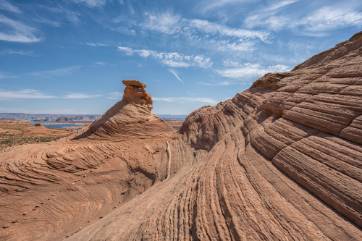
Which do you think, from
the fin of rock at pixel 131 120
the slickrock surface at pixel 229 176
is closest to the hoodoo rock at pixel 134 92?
the fin of rock at pixel 131 120

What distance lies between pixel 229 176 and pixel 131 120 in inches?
624

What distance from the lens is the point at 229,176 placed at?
27.4ft

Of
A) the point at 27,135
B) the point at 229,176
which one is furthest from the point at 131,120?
the point at 27,135

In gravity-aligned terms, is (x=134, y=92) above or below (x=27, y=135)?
above

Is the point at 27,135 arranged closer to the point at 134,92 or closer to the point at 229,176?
the point at 134,92

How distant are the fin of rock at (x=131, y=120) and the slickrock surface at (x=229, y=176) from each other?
6.38 feet

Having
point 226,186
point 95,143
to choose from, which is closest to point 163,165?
point 95,143

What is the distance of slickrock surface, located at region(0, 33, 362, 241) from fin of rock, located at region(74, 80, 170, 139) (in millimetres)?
1944

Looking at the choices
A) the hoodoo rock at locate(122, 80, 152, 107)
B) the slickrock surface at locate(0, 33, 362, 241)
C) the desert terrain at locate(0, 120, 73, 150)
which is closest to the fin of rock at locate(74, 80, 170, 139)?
the hoodoo rock at locate(122, 80, 152, 107)

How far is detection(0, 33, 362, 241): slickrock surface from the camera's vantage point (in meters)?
6.08

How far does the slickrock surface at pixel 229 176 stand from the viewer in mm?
6078

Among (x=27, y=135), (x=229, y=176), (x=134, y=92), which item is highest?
(x=134, y=92)

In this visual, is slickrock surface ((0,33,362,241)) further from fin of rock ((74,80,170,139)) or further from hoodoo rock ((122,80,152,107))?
hoodoo rock ((122,80,152,107))

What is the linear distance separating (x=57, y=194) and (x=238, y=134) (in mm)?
10139
